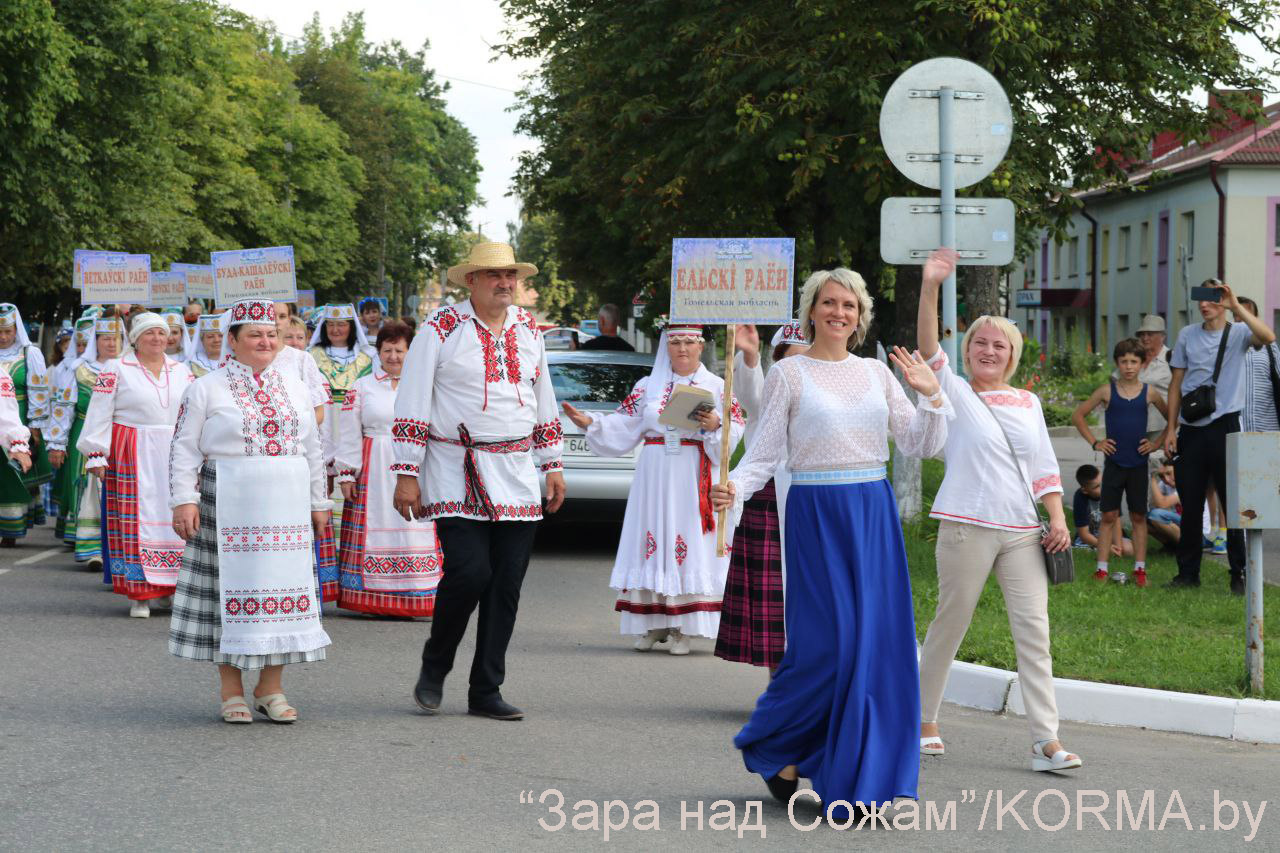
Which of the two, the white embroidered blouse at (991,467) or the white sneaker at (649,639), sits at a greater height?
the white embroidered blouse at (991,467)

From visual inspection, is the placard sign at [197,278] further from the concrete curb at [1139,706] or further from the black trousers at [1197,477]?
the concrete curb at [1139,706]

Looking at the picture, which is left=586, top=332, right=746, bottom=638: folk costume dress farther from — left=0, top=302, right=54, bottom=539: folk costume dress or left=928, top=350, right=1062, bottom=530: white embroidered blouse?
left=0, top=302, right=54, bottom=539: folk costume dress

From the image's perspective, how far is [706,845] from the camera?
18.3 feet

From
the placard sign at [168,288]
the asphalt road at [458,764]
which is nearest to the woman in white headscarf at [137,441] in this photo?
the asphalt road at [458,764]

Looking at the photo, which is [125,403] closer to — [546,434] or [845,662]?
[546,434]

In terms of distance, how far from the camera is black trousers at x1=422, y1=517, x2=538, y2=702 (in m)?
7.75

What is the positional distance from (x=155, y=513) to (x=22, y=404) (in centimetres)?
535

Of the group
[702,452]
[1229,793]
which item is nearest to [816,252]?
[702,452]

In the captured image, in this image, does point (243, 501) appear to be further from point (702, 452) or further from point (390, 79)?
point (390, 79)

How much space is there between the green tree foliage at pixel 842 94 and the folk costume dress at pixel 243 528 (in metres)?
10.8

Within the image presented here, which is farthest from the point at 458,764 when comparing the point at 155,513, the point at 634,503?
the point at 155,513

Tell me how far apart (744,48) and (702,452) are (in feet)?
35.3

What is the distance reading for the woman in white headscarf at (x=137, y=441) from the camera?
1134 centimetres

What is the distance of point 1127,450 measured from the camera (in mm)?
12766
